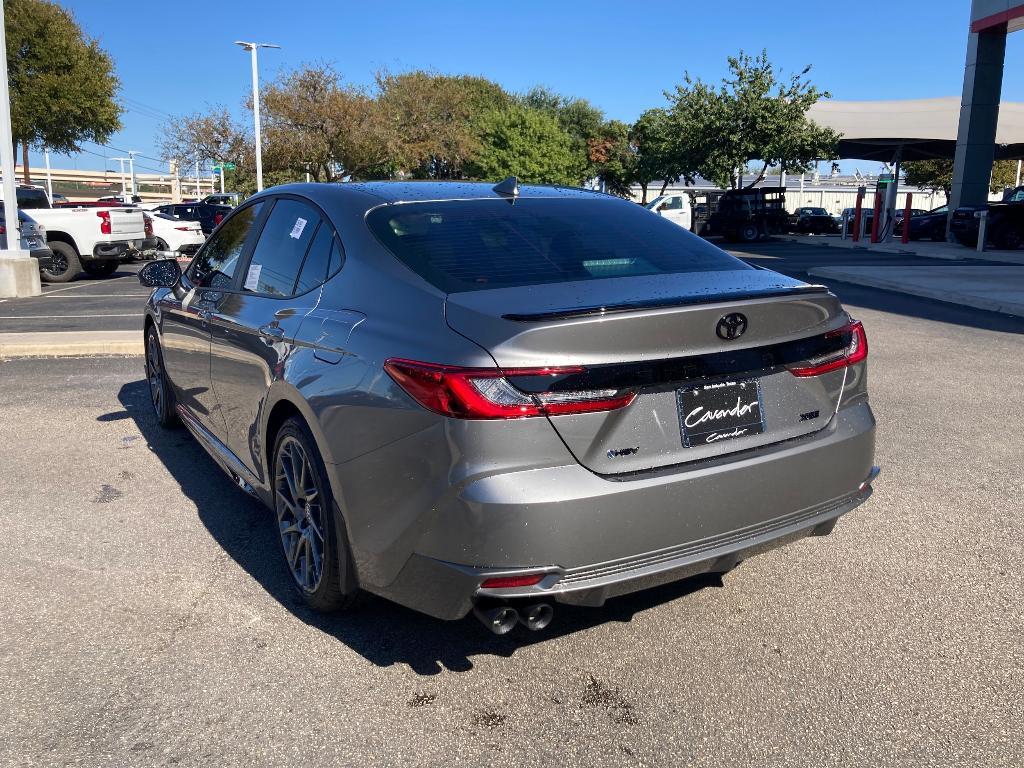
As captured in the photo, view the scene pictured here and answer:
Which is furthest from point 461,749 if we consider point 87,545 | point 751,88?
point 751,88

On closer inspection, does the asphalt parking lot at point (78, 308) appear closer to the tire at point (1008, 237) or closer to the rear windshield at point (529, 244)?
the rear windshield at point (529, 244)

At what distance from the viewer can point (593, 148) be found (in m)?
65.5

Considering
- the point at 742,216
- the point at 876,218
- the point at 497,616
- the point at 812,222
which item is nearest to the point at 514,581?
the point at 497,616

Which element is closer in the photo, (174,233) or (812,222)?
(174,233)

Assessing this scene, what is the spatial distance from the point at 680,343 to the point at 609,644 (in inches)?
46.5

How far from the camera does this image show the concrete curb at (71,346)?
29.5 ft

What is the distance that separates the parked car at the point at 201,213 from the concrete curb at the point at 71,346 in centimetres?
1522

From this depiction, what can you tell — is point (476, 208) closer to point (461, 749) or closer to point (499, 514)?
point (499, 514)

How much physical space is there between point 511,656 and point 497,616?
0.57 metres

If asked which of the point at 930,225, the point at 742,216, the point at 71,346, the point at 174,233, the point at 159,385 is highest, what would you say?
the point at 742,216

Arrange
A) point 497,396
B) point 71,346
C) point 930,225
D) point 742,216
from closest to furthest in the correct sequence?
1. point 497,396
2. point 71,346
3. point 930,225
4. point 742,216

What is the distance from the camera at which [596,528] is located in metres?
2.63

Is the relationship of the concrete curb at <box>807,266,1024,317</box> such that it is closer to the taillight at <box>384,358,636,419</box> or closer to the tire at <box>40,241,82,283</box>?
the taillight at <box>384,358,636,419</box>

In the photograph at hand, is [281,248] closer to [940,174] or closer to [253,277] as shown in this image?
[253,277]
